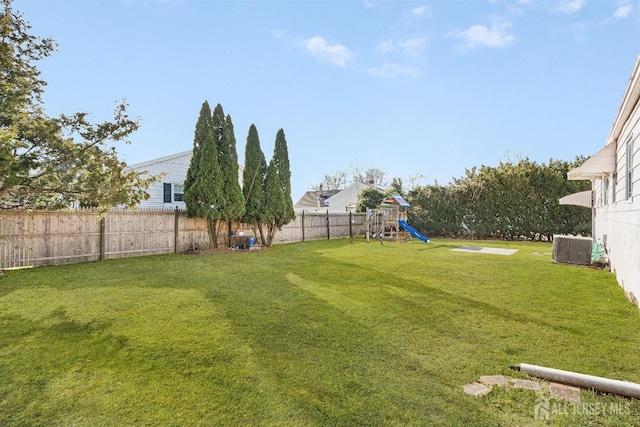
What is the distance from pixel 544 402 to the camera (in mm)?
2146

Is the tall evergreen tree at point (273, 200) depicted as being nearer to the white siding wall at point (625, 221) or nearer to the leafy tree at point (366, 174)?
the white siding wall at point (625, 221)

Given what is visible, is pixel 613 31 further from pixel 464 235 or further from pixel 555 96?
pixel 464 235

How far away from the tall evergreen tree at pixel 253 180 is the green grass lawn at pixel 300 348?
21.0 feet

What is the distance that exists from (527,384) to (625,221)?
4.75m

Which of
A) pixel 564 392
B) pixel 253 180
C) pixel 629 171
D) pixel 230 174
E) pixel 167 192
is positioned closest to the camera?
pixel 564 392

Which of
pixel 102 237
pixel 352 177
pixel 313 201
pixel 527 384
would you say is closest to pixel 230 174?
pixel 102 237

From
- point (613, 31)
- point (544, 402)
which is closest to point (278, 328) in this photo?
point (544, 402)

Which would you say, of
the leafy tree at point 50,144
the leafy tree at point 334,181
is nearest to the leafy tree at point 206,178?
the leafy tree at point 50,144

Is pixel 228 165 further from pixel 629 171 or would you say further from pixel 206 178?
pixel 629 171

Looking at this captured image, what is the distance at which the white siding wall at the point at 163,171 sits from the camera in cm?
1534

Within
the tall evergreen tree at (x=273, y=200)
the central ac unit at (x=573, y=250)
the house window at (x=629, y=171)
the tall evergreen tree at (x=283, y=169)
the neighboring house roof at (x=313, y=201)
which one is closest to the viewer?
the house window at (x=629, y=171)

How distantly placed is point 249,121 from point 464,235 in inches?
475

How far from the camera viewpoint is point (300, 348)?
3035 mm

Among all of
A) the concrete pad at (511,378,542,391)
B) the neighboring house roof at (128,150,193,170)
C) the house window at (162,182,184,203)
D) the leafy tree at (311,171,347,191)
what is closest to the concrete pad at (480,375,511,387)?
the concrete pad at (511,378,542,391)
